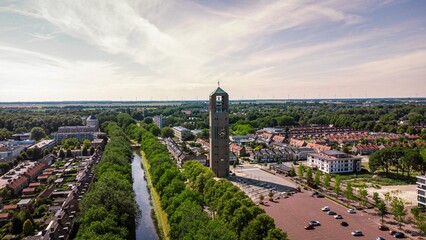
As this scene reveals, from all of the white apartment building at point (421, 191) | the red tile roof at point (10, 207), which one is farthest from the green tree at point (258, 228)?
the red tile roof at point (10, 207)

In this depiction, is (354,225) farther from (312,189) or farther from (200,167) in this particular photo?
(200,167)

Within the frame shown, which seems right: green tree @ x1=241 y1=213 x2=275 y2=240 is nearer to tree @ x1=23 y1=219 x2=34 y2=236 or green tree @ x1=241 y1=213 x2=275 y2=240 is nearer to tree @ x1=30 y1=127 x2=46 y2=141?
tree @ x1=23 y1=219 x2=34 y2=236

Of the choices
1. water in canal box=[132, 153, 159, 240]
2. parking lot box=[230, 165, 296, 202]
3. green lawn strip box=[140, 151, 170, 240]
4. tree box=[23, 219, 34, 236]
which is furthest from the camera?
parking lot box=[230, 165, 296, 202]

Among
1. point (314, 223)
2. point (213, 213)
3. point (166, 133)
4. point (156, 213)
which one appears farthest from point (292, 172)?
point (166, 133)

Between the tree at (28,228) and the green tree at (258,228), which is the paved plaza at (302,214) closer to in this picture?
the green tree at (258,228)

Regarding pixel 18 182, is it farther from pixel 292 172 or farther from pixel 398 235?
pixel 398 235

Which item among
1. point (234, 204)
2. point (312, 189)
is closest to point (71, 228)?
point (234, 204)

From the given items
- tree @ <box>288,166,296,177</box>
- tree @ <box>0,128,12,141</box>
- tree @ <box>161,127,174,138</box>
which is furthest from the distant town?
tree @ <box>161,127,174,138</box>
